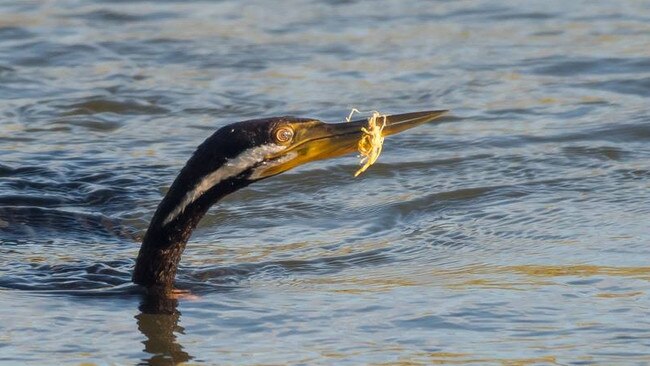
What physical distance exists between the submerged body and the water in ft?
0.70

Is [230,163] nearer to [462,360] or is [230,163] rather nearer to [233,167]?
[233,167]

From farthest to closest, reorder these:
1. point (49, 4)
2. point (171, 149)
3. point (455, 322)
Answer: point (49, 4)
point (171, 149)
point (455, 322)

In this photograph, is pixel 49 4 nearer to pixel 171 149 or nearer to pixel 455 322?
pixel 171 149

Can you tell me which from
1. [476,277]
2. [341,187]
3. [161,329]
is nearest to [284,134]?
[161,329]

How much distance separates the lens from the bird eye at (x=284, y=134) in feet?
21.3

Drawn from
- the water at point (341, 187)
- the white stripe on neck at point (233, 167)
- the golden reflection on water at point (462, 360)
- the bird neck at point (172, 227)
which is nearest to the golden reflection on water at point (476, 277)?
the water at point (341, 187)

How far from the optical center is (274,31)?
1252 centimetres

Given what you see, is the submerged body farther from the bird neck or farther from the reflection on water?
the reflection on water

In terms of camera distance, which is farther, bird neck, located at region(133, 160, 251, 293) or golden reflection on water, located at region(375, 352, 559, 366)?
bird neck, located at region(133, 160, 251, 293)

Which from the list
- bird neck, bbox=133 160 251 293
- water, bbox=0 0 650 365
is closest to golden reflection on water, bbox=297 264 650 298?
water, bbox=0 0 650 365

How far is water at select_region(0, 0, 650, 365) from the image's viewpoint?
6.14m

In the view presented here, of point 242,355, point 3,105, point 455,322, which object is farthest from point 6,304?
point 3,105

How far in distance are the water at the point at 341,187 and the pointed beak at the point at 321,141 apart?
562mm

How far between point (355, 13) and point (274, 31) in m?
0.88
